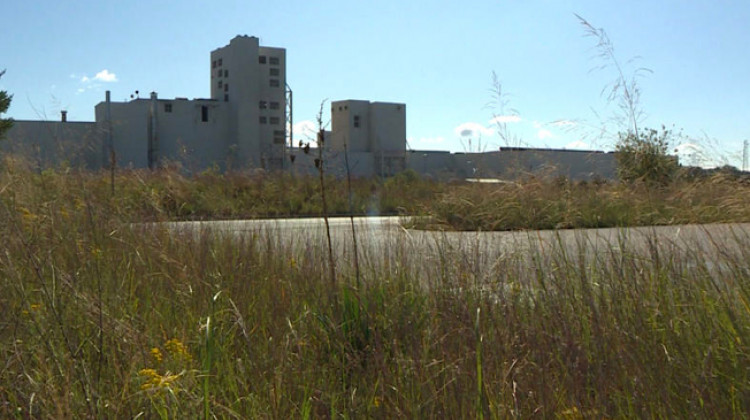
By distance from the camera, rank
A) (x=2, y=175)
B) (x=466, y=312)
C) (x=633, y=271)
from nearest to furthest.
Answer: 1. (x=466, y=312)
2. (x=633, y=271)
3. (x=2, y=175)

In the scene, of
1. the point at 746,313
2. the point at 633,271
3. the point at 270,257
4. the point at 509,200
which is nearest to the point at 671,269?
the point at 633,271

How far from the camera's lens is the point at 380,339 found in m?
3.24

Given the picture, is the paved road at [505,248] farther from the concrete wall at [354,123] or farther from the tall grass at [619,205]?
the concrete wall at [354,123]

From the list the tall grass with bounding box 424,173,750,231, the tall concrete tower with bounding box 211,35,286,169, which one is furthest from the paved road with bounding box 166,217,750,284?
the tall concrete tower with bounding box 211,35,286,169

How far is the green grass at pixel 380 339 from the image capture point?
8.14ft

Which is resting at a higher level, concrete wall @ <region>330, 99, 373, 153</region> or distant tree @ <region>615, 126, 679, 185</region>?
concrete wall @ <region>330, 99, 373, 153</region>

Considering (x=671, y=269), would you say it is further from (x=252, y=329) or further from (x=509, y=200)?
(x=509, y=200)

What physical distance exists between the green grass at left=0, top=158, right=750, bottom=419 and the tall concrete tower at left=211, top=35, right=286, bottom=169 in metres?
51.0

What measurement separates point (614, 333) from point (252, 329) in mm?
1801

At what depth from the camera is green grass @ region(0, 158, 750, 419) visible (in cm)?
248

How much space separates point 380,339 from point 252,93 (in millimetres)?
55005

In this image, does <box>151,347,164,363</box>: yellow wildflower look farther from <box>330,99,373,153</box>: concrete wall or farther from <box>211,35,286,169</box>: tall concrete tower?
<box>330,99,373,153</box>: concrete wall

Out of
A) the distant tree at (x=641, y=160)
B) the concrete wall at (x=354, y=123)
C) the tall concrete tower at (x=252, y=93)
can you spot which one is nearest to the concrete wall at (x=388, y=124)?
the concrete wall at (x=354, y=123)

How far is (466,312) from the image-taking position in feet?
10.5
